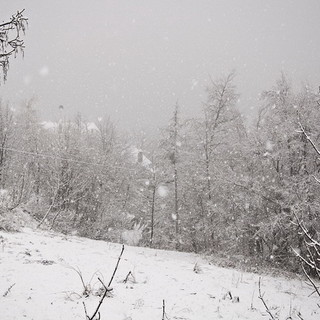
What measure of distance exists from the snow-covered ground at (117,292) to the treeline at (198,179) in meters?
3.77

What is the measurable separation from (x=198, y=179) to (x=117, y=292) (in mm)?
13822

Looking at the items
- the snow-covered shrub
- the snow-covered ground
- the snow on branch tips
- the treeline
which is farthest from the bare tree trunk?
the snow on branch tips

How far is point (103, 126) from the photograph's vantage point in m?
31.0

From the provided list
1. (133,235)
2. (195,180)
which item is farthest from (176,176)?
(133,235)

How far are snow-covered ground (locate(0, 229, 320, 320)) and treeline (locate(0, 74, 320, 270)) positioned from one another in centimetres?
377

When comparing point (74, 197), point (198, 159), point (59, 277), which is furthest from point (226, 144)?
point (59, 277)

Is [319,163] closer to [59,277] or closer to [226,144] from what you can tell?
[226,144]

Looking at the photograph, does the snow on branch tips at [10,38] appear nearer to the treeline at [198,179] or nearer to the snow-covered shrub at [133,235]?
the treeline at [198,179]

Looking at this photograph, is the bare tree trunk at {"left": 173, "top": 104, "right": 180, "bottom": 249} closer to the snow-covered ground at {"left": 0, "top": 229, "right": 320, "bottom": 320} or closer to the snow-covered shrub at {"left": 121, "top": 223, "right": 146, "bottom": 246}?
the snow-covered shrub at {"left": 121, "top": 223, "right": 146, "bottom": 246}

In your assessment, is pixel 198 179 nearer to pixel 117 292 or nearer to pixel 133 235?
pixel 133 235

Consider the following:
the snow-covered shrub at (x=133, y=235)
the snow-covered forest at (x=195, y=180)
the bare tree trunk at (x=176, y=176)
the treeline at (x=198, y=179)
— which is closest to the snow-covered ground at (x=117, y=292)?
the snow-covered forest at (x=195, y=180)

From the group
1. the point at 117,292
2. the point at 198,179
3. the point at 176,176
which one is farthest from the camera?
the point at 176,176

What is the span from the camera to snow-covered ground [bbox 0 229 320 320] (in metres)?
4.27

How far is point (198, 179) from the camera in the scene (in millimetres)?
18719
